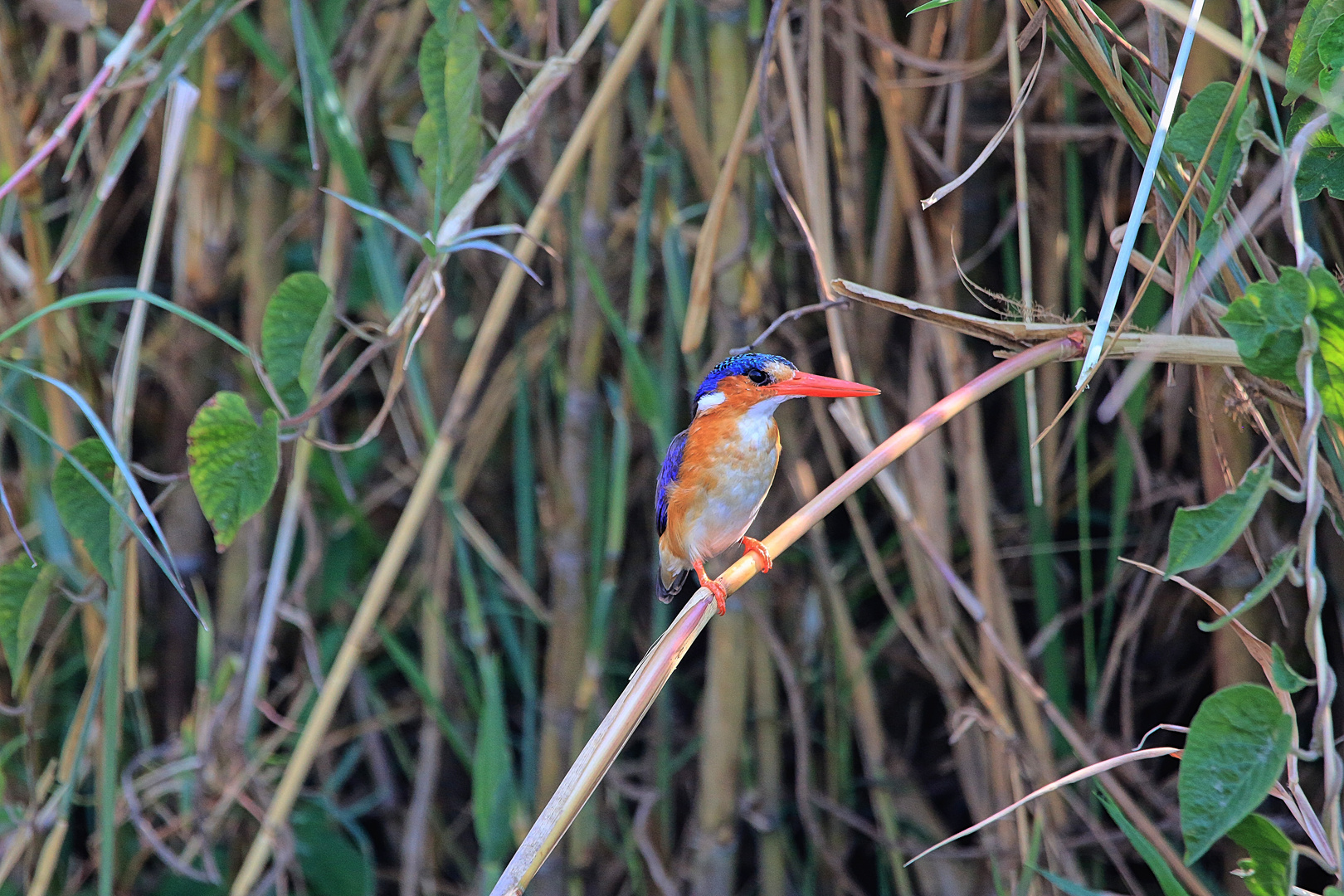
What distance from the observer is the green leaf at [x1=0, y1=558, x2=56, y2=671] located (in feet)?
4.00

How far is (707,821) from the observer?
5.89 feet

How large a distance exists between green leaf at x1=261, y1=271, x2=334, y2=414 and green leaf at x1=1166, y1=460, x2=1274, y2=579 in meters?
0.79

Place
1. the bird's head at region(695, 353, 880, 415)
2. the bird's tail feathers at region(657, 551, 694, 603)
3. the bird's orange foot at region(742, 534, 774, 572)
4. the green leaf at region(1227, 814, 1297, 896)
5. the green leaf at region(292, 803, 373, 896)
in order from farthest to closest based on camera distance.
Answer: the green leaf at region(292, 803, 373, 896), the bird's tail feathers at region(657, 551, 694, 603), the bird's head at region(695, 353, 880, 415), the bird's orange foot at region(742, 534, 774, 572), the green leaf at region(1227, 814, 1297, 896)

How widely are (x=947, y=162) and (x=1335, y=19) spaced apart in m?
0.89

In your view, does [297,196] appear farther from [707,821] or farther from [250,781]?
[707,821]

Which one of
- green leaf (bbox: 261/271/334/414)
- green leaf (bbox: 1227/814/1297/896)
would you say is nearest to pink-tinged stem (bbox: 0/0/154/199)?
green leaf (bbox: 261/271/334/414)

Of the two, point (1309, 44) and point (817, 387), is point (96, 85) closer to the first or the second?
point (817, 387)

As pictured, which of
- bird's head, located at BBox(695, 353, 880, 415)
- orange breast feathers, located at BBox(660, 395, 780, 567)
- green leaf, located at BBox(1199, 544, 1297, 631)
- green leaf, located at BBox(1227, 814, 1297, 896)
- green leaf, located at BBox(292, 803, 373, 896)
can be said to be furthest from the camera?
green leaf, located at BBox(292, 803, 373, 896)

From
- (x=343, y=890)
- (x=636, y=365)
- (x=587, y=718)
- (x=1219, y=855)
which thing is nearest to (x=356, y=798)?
(x=343, y=890)

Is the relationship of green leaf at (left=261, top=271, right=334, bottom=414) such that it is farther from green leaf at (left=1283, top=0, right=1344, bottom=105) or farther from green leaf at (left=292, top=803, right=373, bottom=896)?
green leaf at (left=292, top=803, right=373, bottom=896)

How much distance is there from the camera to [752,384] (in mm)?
1531

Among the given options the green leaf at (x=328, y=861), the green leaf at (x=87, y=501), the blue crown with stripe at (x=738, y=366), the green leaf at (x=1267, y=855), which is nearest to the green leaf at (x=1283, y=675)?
the green leaf at (x=1267, y=855)

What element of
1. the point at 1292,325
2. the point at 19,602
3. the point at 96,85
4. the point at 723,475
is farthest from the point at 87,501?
the point at 1292,325

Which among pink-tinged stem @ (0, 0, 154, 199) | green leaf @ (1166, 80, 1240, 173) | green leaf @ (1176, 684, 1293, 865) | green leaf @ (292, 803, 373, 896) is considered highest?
pink-tinged stem @ (0, 0, 154, 199)
